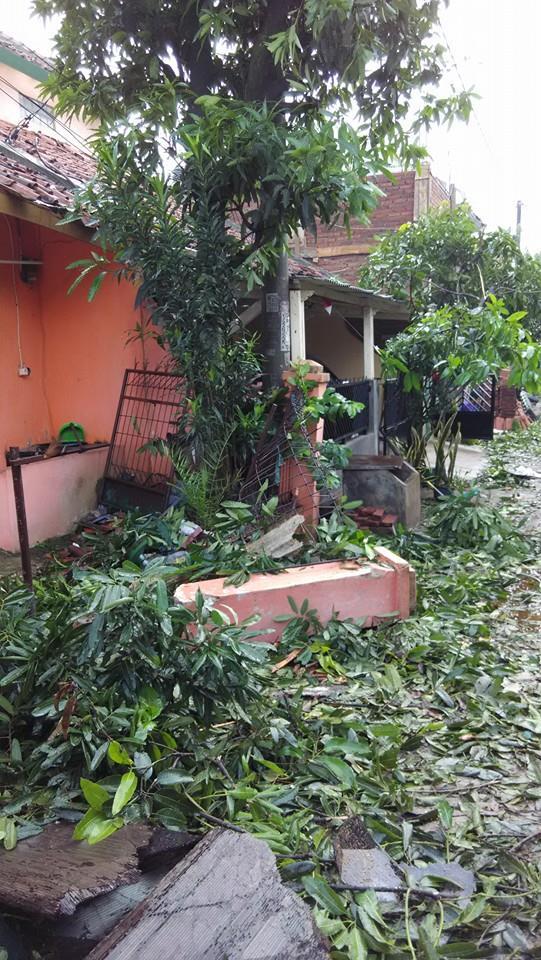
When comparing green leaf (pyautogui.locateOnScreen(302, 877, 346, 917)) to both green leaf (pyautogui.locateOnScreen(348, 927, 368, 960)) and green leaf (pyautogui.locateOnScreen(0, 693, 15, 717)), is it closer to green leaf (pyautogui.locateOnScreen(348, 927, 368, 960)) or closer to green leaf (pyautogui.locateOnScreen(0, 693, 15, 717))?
green leaf (pyautogui.locateOnScreen(348, 927, 368, 960))

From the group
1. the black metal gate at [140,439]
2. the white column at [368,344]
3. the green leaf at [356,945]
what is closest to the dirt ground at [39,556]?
the black metal gate at [140,439]

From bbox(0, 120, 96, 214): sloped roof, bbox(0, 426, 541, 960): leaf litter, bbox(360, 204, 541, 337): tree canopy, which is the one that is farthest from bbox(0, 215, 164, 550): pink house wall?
bbox(360, 204, 541, 337): tree canopy

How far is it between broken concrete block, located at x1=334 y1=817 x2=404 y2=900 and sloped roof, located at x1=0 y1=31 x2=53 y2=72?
12.4m

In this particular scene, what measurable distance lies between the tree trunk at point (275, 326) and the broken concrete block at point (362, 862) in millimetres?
3965

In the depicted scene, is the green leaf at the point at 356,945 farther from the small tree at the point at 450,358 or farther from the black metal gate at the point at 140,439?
the small tree at the point at 450,358

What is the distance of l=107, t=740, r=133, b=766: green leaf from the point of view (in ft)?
8.11

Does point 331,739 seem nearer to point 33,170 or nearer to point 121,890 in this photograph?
point 121,890

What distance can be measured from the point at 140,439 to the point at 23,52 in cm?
918

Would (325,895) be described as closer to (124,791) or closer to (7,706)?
(124,791)

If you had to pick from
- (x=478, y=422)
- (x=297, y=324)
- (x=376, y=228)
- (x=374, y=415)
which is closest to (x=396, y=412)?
(x=374, y=415)

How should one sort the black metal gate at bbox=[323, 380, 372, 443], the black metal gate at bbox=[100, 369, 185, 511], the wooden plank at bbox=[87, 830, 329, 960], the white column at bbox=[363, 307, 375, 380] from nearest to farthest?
1. the wooden plank at bbox=[87, 830, 329, 960]
2. the black metal gate at bbox=[100, 369, 185, 511]
3. the black metal gate at bbox=[323, 380, 372, 443]
4. the white column at bbox=[363, 307, 375, 380]

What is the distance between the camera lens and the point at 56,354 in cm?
672

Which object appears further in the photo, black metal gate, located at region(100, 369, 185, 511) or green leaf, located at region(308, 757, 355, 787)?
black metal gate, located at region(100, 369, 185, 511)

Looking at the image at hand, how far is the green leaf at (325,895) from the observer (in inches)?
83.0
